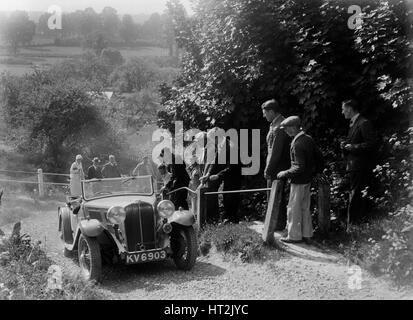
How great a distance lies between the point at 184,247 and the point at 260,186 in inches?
132

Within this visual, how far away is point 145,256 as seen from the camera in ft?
22.5

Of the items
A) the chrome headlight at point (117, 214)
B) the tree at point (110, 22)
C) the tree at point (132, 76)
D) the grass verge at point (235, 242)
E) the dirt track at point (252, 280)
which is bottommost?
the dirt track at point (252, 280)

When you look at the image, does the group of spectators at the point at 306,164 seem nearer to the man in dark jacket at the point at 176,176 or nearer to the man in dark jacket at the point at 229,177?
the man in dark jacket at the point at 229,177

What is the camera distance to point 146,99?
141 ft

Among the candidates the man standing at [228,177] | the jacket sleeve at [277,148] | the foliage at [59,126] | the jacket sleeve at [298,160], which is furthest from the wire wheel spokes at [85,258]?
the foliage at [59,126]

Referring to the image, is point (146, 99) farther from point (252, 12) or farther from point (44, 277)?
point (44, 277)

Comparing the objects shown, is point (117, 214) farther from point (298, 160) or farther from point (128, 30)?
point (128, 30)

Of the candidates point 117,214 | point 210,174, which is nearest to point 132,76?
Result: point 210,174

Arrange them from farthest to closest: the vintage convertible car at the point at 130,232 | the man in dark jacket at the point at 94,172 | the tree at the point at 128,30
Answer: the tree at the point at 128,30, the man in dark jacket at the point at 94,172, the vintage convertible car at the point at 130,232

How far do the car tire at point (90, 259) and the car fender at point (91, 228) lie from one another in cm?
10

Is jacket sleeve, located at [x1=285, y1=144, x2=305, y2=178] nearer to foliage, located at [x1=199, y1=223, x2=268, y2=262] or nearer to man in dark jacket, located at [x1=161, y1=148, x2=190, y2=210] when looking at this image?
foliage, located at [x1=199, y1=223, x2=268, y2=262]

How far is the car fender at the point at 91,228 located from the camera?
271 inches

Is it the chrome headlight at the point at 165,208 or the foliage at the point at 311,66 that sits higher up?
the foliage at the point at 311,66
